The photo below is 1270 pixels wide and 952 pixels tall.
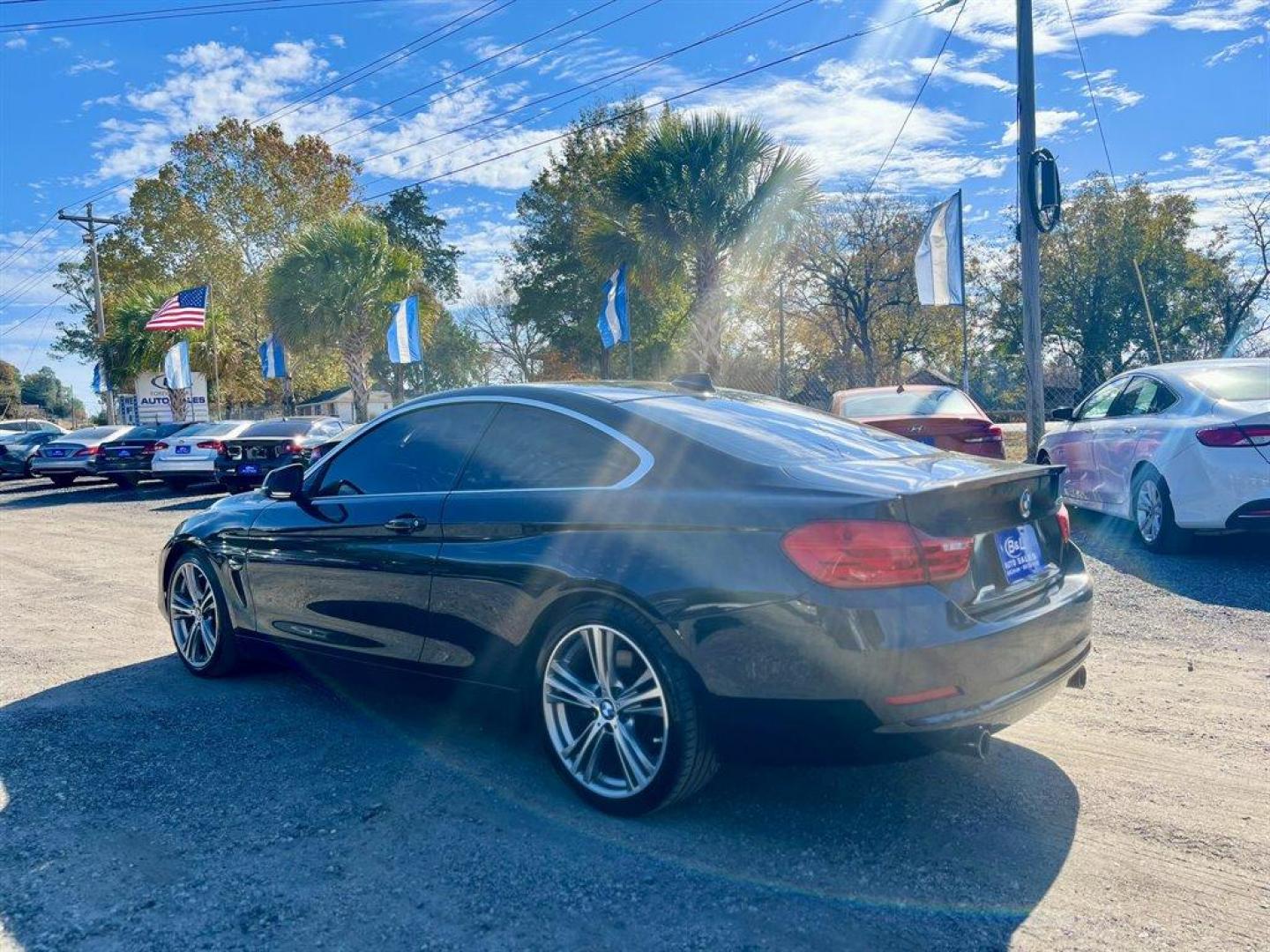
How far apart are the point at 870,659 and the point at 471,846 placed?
1.37 m

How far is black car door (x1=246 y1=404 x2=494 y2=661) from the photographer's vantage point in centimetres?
378

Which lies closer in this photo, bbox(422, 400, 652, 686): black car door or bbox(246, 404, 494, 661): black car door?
bbox(422, 400, 652, 686): black car door

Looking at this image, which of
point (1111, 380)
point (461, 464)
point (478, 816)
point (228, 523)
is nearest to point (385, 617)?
point (461, 464)

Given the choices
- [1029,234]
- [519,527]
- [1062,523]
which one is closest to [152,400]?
[1029,234]

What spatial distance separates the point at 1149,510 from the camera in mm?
7355

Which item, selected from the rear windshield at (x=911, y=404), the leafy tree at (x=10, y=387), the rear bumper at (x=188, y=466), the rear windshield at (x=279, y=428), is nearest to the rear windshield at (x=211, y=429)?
the rear bumper at (x=188, y=466)

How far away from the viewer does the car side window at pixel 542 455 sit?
337 cm

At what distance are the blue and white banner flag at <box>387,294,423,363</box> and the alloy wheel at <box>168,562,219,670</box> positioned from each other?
19.5 metres

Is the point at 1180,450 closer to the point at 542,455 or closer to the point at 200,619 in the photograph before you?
the point at 542,455

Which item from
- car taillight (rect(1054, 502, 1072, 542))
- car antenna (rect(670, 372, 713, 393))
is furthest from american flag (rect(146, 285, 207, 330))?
car taillight (rect(1054, 502, 1072, 542))

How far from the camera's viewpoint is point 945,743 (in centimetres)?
275

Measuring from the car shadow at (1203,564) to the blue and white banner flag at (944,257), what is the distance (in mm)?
8863

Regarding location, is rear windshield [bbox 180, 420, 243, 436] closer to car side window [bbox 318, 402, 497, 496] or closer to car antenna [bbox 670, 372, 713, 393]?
car side window [bbox 318, 402, 497, 496]

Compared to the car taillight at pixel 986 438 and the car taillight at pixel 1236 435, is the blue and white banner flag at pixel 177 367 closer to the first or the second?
the car taillight at pixel 986 438
